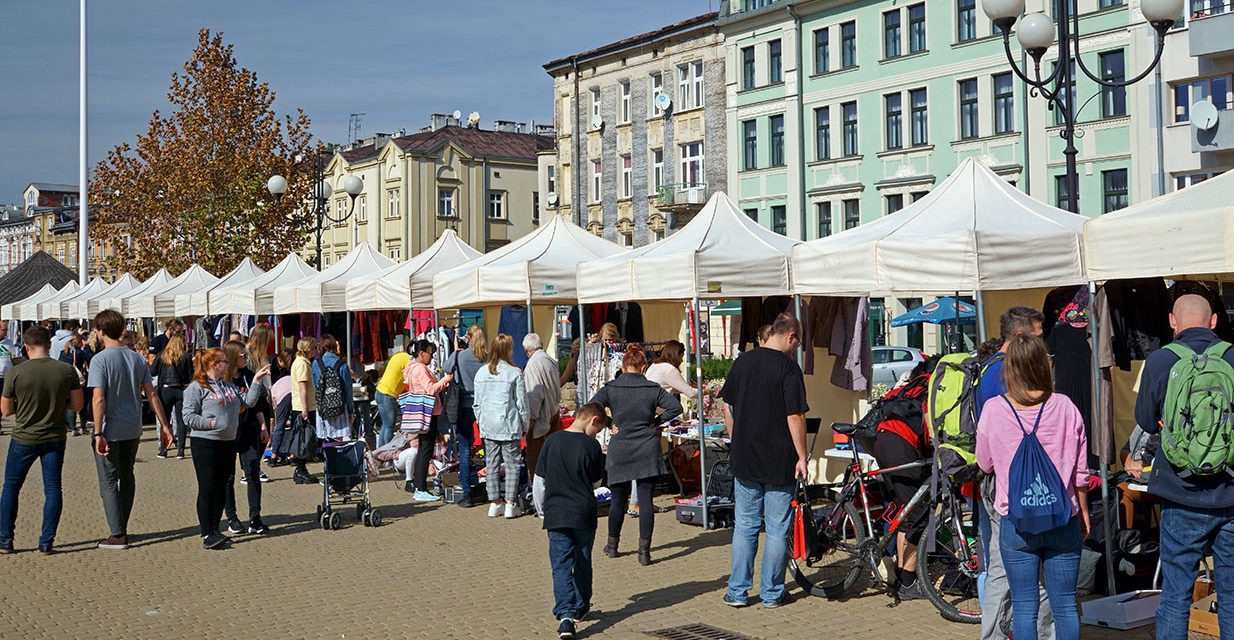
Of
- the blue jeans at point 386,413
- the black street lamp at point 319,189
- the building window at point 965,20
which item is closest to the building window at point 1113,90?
the building window at point 965,20

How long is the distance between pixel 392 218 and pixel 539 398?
199 feet

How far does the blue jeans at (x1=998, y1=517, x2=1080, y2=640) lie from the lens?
6.06m

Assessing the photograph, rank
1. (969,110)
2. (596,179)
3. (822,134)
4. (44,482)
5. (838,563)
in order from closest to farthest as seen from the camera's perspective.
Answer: (838,563) → (44,482) → (969,110) → (822,134) → (596,179)

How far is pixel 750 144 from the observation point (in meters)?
49.1

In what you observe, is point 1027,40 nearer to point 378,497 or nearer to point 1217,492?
point 378,497

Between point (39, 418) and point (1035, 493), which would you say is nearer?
point (1035, 493)

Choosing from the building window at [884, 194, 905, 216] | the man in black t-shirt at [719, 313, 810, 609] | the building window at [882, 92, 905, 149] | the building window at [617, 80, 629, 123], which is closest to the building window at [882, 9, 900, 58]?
the building window at [882, 92, 905, 149]

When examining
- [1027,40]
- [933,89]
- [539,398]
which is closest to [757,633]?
[539,398]

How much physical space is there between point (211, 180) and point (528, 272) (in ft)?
84.6

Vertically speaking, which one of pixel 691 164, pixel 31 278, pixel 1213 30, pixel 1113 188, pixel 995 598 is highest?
pixel 1213 30

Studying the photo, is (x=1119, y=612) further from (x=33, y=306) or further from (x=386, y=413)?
(x=33, y=306)

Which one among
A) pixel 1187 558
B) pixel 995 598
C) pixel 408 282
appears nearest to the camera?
pixel 1187 558

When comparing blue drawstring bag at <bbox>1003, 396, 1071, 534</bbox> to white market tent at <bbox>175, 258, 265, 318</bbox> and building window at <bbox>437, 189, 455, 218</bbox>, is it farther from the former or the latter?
building window at <bbox>437, 189, 455, 218</bbox>

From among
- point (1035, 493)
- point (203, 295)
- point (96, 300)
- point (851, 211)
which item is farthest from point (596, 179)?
point (1035, 493)
